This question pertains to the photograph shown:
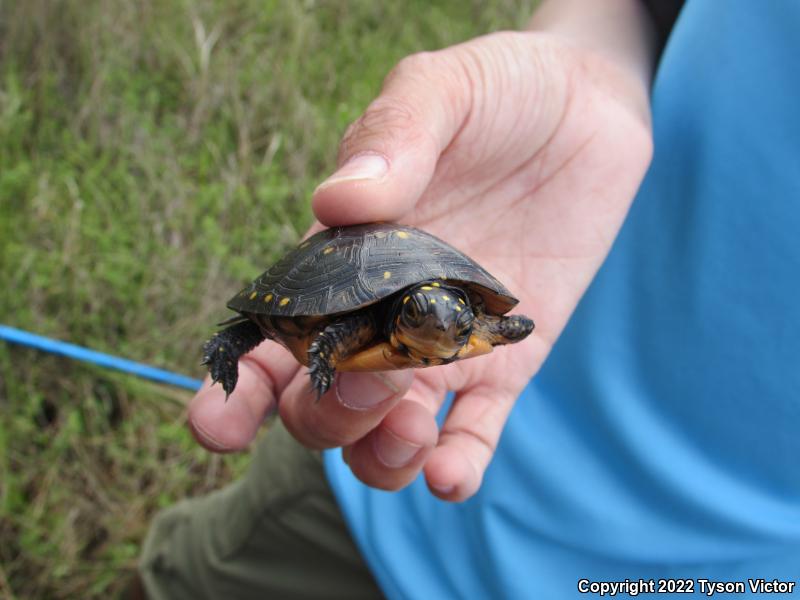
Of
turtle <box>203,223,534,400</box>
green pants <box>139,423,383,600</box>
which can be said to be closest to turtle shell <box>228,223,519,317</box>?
turtle <box>203,223,534,400</box>

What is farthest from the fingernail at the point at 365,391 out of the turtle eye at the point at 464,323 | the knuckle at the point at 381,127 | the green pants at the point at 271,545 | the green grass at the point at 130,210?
the green grass at the point at 130,210

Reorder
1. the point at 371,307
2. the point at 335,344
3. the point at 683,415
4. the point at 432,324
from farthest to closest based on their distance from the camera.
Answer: the point at 683,415
the point at 371,307
the point at 335,344
the point at 432,324

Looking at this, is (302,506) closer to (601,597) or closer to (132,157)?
(601,597)

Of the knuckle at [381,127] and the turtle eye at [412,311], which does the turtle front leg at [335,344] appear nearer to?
the turtle eye at [412,311]

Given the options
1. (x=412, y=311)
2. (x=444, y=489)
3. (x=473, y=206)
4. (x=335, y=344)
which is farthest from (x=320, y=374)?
(x=473, y=206)

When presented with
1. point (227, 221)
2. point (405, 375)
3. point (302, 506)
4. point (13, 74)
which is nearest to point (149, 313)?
point (227, 221)

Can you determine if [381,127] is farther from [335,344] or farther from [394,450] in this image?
[394,450]
